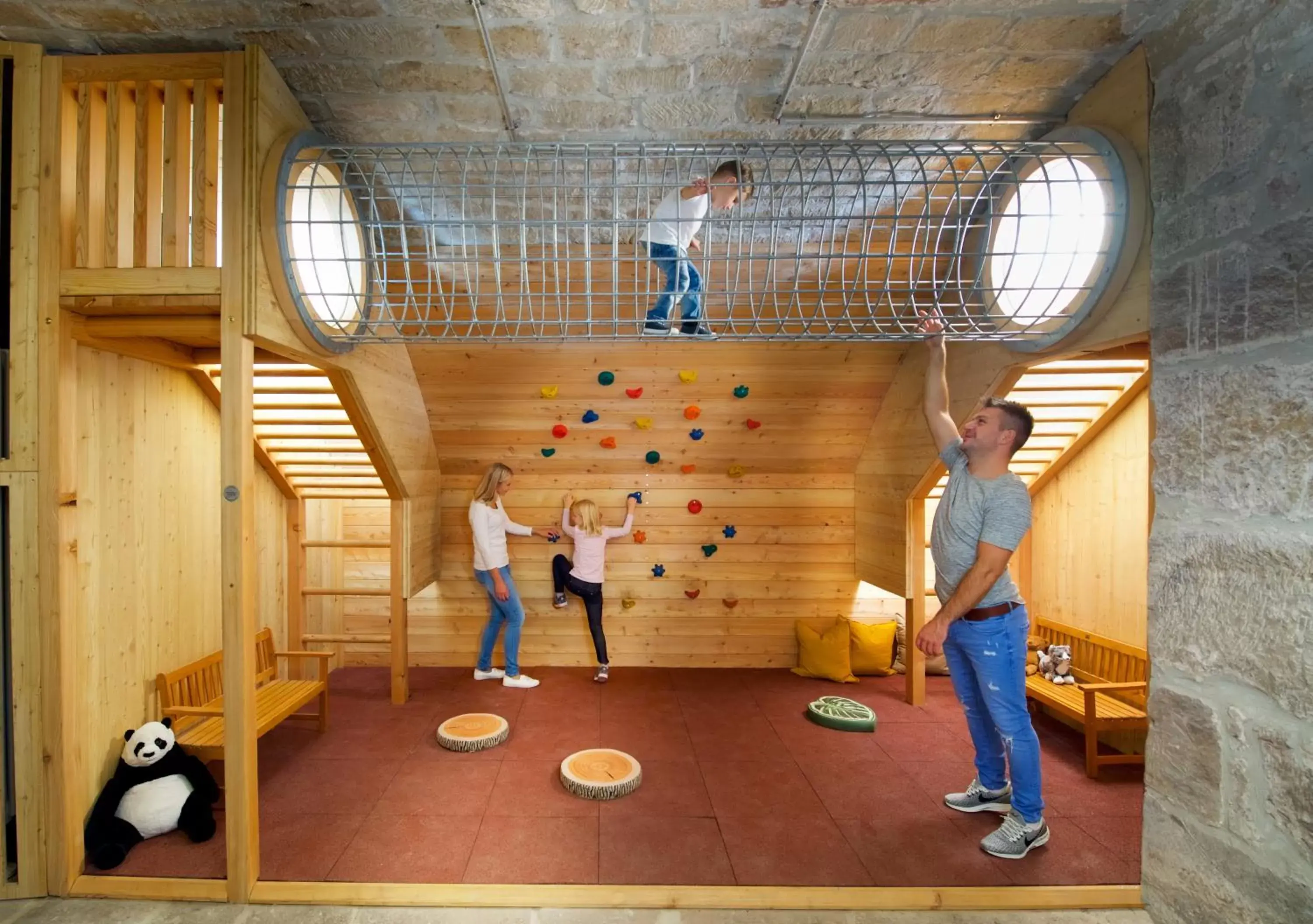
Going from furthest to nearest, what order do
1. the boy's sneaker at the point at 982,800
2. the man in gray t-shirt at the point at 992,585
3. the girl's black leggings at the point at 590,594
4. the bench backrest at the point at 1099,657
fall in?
the girl's black leggings at the point at 590,594, the bench backrest at the point at 1099,657, the boy's sneaker at the point at 982,800, the man in gray t-shirt at the point at 992,585

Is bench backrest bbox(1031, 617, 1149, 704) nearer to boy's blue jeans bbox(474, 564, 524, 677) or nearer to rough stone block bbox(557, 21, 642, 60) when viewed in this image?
boy's blue jeans bbox(474, 564, 524, 677)

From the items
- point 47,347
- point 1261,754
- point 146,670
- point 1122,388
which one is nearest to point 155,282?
point 47,347

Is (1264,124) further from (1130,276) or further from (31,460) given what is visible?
(31,460)

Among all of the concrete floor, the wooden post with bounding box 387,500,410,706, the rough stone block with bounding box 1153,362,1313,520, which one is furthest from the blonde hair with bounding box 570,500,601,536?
the rough stone block with bounding box 1153,362,1313,520

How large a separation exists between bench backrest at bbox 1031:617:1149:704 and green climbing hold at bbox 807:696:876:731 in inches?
44.7

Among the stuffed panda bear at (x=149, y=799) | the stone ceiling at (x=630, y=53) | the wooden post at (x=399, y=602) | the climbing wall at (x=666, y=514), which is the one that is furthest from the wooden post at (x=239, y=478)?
the climbing wall at (x=666, y=514)

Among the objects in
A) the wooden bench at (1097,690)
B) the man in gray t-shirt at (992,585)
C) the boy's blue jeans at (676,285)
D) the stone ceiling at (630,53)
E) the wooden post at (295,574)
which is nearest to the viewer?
the stone ceiling at (630,53)

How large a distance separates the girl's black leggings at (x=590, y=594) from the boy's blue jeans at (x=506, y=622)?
31 centimetres

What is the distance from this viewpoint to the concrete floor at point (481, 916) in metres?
1.94

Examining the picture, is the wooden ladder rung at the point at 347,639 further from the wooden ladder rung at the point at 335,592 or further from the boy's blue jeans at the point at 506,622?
the boy's blue jeans at the point at 506,622

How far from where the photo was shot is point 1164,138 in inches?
51.6

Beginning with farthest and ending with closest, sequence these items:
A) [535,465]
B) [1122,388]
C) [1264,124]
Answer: [535,465], [1122,388], [1264,124]

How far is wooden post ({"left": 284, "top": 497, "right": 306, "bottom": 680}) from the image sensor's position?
13.4ft

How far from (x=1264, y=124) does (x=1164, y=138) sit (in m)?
0.20
